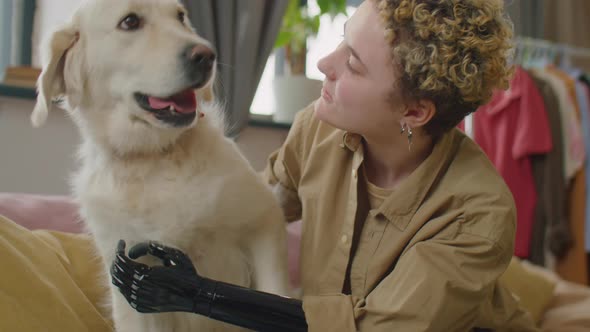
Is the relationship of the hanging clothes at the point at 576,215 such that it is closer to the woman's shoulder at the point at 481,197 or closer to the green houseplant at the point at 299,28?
the green houseplant at the point at 299,28

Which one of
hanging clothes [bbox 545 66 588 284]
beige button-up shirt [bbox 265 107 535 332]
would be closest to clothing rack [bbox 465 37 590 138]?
hanging clothes [bbox 545 66 588 284]

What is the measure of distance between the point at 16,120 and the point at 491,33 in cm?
169

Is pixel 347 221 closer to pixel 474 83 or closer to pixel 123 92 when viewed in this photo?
pixel 474 83

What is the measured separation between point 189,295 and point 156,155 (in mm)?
300

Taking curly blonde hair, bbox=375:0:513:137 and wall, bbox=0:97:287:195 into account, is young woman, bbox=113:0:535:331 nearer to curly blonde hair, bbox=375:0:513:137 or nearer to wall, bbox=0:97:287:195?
curly blonde hair, bbox=375:0:513:137

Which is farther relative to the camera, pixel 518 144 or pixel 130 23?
pixel 518 144

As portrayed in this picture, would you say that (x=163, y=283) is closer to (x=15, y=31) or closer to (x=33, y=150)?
(x=33, y=150)

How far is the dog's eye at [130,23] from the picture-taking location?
3.56 feet

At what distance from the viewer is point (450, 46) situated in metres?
0.96

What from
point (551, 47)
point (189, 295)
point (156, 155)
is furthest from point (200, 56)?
point (551, 47)

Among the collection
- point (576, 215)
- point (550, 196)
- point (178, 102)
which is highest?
point (178, 102)

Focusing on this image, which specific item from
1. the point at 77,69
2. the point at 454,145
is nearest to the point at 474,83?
the point at 454,145

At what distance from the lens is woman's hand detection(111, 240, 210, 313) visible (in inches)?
36.9

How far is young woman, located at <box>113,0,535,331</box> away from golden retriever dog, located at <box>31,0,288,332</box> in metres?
0.10
